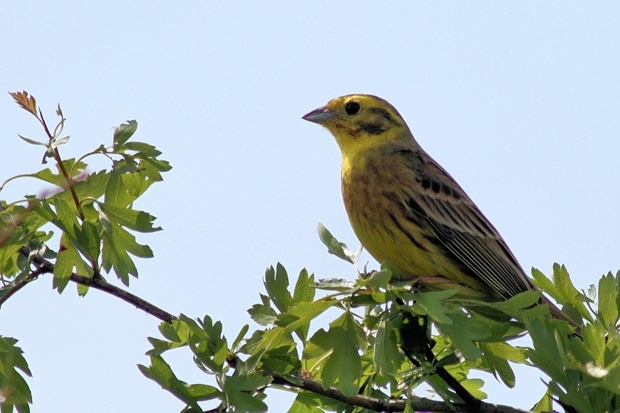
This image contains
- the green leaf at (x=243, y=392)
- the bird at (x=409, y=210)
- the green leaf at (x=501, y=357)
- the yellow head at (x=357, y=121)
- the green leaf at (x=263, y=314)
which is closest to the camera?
the green leaf at (x=243, y=392)

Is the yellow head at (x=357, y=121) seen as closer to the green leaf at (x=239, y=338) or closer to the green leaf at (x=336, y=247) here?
the green leaf at (x=336, y=247)

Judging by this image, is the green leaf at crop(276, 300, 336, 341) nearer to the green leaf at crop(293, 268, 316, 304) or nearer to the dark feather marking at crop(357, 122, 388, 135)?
the green leaf at crop(293, 268, 316, 304)

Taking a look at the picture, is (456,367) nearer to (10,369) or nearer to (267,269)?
(267,269)

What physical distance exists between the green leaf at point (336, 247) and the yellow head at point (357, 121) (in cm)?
243

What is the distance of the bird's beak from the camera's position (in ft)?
19.7

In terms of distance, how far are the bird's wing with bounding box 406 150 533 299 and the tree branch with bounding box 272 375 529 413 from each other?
1.72m

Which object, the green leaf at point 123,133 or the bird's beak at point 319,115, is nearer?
the green leaf at point 123,133

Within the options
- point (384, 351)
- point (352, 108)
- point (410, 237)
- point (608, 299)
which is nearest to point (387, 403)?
point (384, 351)

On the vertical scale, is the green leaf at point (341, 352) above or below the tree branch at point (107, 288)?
below

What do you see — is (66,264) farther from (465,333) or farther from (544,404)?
(544,404)

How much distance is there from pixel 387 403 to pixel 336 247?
→ 63 cm

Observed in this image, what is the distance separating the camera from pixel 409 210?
5.34 meters

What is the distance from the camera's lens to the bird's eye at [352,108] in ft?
20.1

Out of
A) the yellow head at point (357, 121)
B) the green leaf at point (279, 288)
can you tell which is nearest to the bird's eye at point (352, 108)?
the yellow head at point (357, 121)
